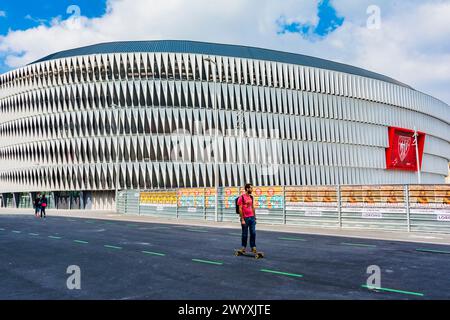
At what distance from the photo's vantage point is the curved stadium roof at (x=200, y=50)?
59.1 metres

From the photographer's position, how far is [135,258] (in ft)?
36.1

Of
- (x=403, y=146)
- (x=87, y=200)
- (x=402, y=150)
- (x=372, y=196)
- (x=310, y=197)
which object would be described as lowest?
(x=87, y=200)

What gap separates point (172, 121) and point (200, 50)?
1235cm

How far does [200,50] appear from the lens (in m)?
59.5

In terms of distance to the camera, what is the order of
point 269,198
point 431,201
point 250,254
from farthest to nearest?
1. point 269,198
2. point 431,201
3. point 250,254

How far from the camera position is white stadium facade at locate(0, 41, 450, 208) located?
5578 centimetres

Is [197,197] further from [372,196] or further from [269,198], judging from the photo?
[372,196]

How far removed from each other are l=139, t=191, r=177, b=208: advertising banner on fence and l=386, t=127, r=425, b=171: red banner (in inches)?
2026

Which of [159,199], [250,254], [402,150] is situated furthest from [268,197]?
[402,150]

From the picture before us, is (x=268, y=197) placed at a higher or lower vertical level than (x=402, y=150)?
lower

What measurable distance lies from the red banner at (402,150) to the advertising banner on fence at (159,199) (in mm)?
51462

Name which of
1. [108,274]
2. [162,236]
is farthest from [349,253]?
[162,236]

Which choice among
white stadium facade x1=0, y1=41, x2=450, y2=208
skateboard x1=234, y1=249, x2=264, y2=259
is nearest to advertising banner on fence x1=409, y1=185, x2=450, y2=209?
skateboard x1=234, y1=249, x2=264, y2=259

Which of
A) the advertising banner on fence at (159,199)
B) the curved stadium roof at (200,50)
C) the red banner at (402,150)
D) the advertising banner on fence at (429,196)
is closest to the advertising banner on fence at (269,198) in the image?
the advertising banner on fence at (429,196)
